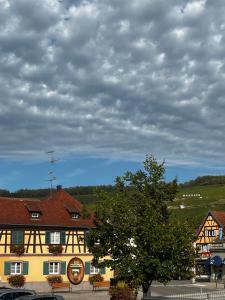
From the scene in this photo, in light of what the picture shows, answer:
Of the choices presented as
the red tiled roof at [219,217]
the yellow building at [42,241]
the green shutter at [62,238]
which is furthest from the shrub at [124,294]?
the red tiled roof at [219,217]

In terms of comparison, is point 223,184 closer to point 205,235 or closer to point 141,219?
point 205,235

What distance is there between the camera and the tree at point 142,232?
26.8 metres

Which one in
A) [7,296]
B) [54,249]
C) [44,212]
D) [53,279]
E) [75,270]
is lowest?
[53,279]

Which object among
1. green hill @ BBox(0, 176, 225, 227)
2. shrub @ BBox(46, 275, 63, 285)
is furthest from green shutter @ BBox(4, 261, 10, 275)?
green hill @ BBox(0, 176, 225, 227)

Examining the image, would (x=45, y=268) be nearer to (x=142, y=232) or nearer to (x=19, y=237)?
(x=19, y=237)

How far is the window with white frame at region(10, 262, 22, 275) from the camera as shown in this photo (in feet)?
167

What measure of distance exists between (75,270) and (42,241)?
472cm

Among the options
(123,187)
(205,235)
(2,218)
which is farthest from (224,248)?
(123,187)

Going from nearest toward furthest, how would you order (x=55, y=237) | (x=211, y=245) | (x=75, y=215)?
(x=55, y=237)
(x=75, y=215)
(x=211, y=245)

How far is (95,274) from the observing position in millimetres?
55938

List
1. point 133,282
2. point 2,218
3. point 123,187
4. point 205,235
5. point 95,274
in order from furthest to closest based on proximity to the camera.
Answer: point 205,235
point 95,274
point 2,218
point 123,187
point 133,282

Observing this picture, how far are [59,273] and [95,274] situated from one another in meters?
4.13

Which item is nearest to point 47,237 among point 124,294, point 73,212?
point 73,212

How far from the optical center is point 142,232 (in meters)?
26.8
